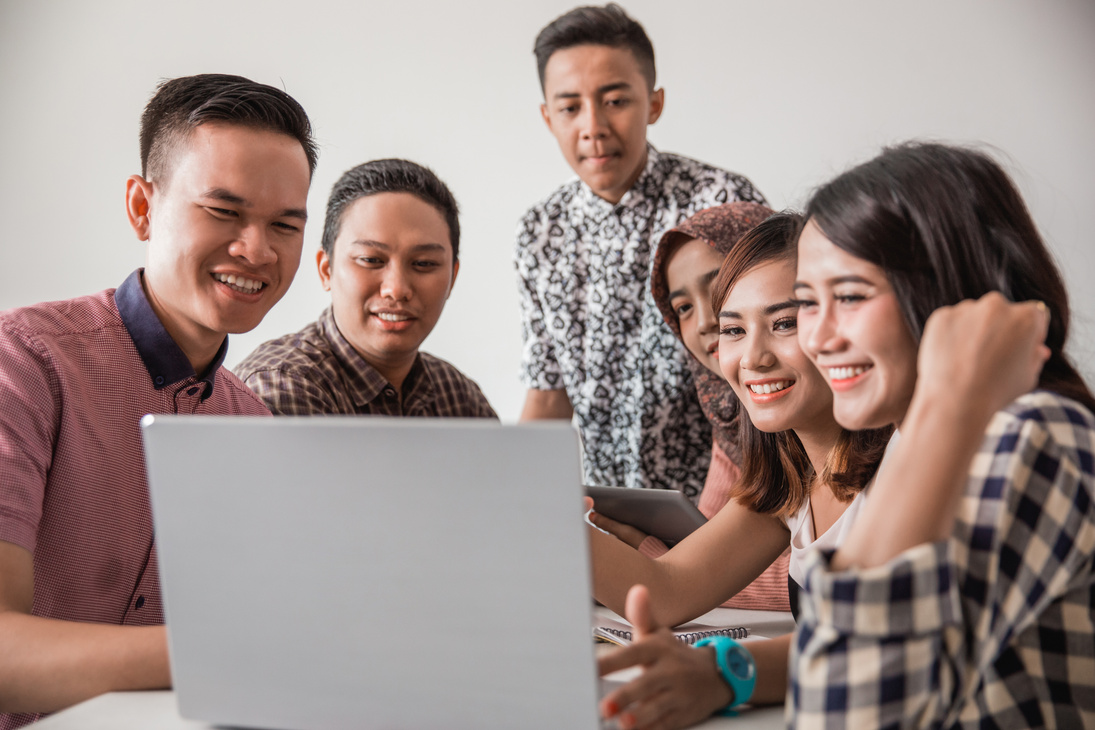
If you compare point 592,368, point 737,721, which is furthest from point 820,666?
point 592,368

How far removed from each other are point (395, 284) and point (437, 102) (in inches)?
70.5

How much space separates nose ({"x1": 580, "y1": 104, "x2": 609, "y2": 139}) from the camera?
2.47m

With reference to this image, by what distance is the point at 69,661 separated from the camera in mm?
929

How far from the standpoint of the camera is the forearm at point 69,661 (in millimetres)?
927

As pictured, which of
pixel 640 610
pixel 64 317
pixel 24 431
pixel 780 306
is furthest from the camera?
pixel 780 306

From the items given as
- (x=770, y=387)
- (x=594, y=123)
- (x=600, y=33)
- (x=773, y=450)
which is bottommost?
(x=773, y=450)

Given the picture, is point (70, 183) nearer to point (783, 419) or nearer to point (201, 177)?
point (201, 177)

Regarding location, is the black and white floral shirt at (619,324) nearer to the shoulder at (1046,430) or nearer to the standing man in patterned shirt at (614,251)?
the standing man in patterned shirt at (614,251)

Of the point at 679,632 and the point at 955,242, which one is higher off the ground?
the point at 955,242

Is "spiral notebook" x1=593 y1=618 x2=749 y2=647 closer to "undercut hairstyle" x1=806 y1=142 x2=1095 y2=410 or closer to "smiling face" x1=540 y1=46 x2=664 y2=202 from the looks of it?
"undercut hairstyle" x1=806 y1=142 x2=1095 y2=410

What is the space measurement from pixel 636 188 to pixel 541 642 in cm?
198

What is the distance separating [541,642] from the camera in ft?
2.26

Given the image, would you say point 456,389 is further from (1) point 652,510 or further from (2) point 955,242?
(2) point 955,242

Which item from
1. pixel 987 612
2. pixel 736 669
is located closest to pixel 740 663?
pixel 736 669
